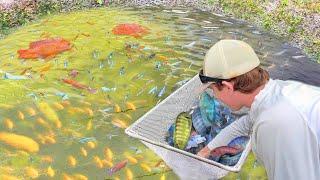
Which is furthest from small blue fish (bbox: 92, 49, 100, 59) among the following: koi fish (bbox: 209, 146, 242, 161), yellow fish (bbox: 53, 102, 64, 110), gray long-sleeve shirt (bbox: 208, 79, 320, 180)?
gray long-sleeve shirt (bbox: 208, 79, 320, 180)

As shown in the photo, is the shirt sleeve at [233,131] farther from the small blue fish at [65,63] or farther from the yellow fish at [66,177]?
the small blue fish at [65,63]

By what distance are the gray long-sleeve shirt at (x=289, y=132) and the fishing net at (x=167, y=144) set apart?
779 millimetres

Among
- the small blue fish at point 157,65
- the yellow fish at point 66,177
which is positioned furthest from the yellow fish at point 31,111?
the small blue fish at point 157,65

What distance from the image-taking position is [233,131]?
3570 millimetres

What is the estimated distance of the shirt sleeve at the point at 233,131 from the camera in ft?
11.4

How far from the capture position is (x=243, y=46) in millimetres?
2994

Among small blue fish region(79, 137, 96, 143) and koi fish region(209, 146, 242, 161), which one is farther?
small blue fish region(79, 137, 96, 143)

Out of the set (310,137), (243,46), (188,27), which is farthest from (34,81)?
(310,137)

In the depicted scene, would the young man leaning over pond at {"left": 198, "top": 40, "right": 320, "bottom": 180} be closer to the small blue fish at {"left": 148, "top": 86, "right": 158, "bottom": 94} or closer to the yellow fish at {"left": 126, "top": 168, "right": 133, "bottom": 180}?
the yellow fish at {"left": 126, "top": 168, "right": 133, "bottom": 180}

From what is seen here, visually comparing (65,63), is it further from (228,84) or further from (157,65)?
(228,84)

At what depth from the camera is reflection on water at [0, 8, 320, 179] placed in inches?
215

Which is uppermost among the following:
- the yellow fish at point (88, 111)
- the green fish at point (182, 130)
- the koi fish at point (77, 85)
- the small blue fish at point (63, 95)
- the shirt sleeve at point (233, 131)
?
the shirt sleeve at point (233, 131)

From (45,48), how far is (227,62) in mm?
5053

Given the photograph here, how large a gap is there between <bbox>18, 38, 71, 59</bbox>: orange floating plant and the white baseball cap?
15.4 ft
